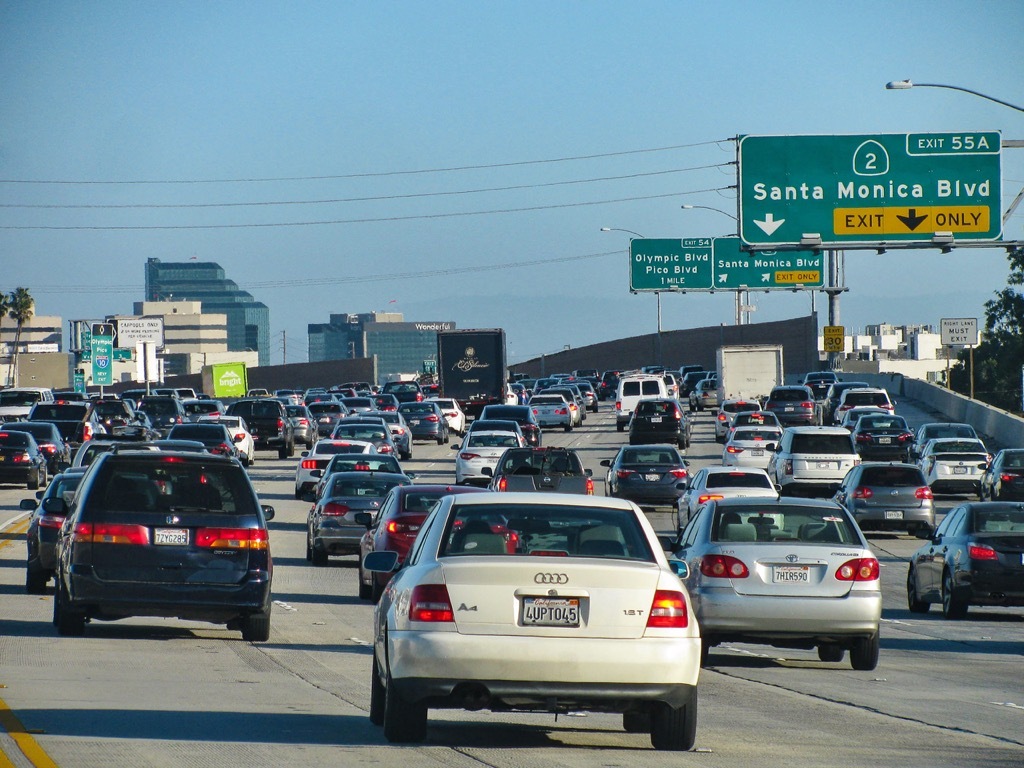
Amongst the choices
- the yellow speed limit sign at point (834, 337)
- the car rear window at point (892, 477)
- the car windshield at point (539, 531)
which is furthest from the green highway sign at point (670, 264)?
the car windshield at point (539, 531)

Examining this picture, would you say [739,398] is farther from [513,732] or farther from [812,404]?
[513,732]

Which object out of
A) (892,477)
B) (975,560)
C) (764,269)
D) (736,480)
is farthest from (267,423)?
(975,560)

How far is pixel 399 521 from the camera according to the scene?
20.5 m

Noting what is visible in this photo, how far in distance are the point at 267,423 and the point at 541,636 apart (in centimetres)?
4710

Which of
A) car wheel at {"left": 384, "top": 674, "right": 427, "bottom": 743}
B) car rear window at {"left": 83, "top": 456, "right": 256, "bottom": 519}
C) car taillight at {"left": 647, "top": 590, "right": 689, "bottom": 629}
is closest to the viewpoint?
car taillight at {"left": 647, "top": 590, "right": 689, "bottom": 629}

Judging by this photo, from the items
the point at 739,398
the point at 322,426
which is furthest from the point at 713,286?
the point at 322,426

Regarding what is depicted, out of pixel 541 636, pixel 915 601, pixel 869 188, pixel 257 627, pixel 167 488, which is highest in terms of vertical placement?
pixel 869 188

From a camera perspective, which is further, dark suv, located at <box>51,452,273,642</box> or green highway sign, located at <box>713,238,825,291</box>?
green highway sign, located at <box>713,238,825,291</box>

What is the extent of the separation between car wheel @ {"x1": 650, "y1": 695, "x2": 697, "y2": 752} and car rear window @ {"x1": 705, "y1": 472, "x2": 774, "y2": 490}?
20.2 metres

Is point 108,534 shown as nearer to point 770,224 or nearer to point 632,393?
point 770,224

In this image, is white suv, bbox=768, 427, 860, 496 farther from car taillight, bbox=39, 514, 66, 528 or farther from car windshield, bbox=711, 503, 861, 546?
car windshield, bbox=711, 503, 861, 546

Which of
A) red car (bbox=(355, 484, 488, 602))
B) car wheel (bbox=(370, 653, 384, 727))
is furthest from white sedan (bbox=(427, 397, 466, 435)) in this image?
car wheel (bbox=(370, 653, 384, 727))

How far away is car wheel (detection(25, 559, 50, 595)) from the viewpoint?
65.7ft

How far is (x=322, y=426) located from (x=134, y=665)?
48.4 metres
